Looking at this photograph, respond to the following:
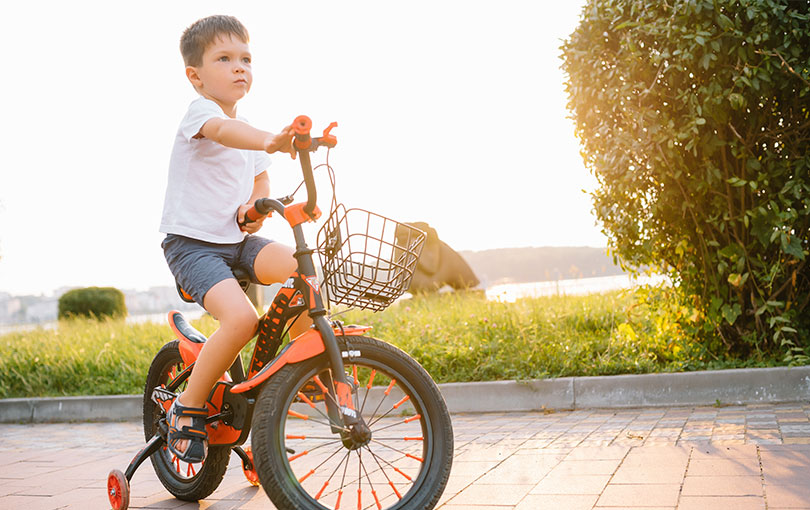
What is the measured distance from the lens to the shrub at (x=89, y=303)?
56.0 ft

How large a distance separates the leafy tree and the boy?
3.18 m

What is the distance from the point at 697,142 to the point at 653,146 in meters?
0.29

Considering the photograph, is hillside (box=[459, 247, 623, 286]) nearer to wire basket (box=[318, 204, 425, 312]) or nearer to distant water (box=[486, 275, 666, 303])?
distant water (box=[486, 275, 666, 303])

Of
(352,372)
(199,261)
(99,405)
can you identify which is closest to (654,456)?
(352,372)

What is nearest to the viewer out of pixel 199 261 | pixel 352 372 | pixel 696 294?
pixel 352 372

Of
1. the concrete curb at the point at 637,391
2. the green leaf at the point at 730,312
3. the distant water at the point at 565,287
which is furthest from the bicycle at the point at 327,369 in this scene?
the distant water at the point at 565,287

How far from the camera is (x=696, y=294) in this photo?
225 inches

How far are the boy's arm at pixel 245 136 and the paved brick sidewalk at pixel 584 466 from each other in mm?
1583

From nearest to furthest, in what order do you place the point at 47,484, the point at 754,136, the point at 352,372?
1. the point at 352,372
2. the point at 47,484
3. the point at 754,136

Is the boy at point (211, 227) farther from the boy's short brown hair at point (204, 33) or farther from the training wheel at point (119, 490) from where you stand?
the training wheel at point (119, 490)

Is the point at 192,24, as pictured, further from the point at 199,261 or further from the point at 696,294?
the point at 696,294

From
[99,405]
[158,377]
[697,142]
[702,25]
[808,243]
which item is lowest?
[99,405]

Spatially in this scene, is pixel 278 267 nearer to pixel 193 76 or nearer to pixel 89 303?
pixel 193 76

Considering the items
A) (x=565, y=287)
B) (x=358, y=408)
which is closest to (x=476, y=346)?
(x=565, y=287)
